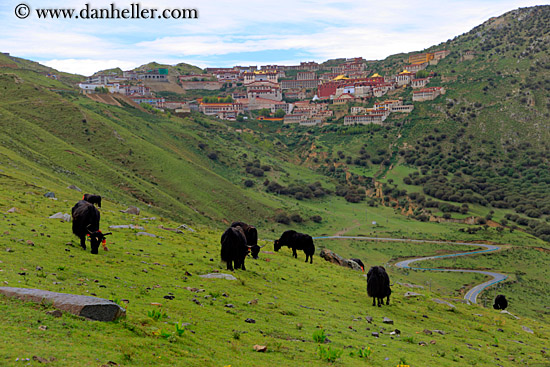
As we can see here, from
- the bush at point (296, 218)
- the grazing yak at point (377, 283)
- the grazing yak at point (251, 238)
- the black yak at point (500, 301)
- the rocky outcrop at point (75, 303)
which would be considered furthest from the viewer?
the bush at point (296, 218)

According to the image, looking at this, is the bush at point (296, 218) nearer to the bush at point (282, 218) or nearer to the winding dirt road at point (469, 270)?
the bush at point (282, 218)

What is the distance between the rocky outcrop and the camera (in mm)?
9258

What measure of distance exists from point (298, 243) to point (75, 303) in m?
21.8

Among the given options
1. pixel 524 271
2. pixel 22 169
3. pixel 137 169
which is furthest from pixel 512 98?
pixel 22 169

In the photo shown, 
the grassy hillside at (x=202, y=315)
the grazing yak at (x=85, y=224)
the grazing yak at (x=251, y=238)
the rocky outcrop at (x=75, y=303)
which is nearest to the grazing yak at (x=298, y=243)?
the grassy hillside at (x=202, y=315)

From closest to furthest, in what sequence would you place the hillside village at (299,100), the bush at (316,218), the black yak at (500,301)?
the black yak at (500,301) → the bush at (316,218) → the hillside village at (299,100)

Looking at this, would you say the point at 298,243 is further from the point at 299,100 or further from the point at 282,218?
the point at 299,100

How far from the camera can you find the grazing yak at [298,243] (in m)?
29.8

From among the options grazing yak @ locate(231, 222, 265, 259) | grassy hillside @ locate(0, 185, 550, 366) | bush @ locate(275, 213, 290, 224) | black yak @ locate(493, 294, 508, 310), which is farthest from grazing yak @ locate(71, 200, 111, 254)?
bush @ locate(275, 213, 290, 224)

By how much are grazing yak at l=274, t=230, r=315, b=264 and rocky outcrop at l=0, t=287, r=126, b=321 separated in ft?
68.1

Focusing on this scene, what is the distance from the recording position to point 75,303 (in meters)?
9.32

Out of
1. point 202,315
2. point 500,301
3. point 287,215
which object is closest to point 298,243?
point 500,301

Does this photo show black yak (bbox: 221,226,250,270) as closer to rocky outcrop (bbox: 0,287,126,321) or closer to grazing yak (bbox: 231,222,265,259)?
grazing yak (bbox: 231,222,265,259)

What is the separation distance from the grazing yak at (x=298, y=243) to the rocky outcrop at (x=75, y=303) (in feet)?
68.1
